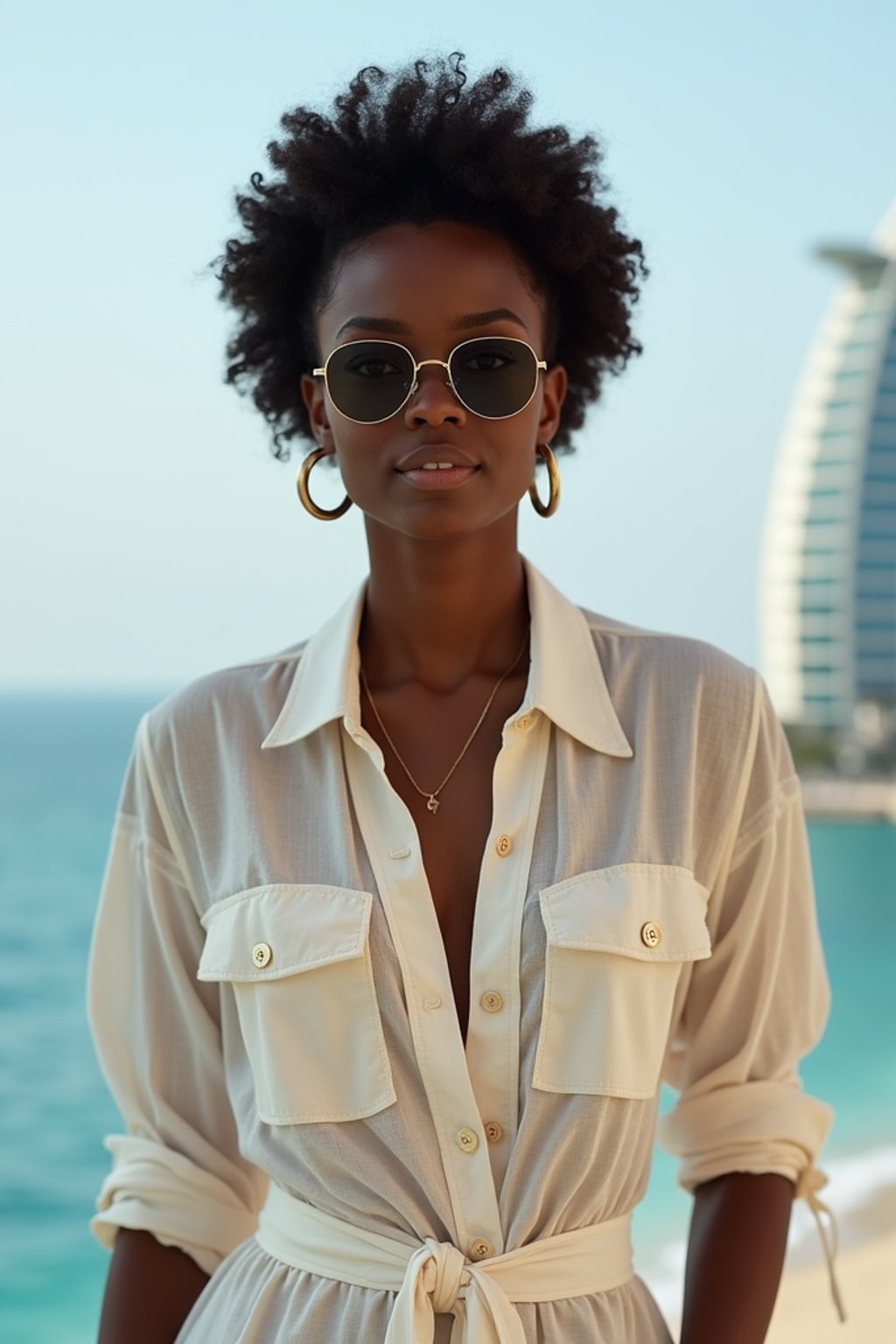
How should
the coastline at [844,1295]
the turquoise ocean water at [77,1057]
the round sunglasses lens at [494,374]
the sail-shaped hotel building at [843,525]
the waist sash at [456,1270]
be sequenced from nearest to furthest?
the waist sash at [456,1270] → the round sunglasses lens at [494,374] → the coastline at [844,1295] → the turquoise ocean water at [77,1057] → the sail-shaped hotel building at [843,525]

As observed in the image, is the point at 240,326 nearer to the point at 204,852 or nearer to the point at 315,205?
the point at 315,205

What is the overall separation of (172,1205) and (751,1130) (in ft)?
2.08

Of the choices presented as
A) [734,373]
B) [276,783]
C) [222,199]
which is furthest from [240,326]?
[734,373]

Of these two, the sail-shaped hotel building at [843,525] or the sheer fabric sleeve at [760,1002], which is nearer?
the sheer fabric sleeve at [760,1002]

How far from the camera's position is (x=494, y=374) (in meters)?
1.63

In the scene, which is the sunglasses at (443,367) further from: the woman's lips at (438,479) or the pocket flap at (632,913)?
the pocket flap at (632,913)

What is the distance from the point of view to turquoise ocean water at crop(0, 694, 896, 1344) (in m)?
12.2

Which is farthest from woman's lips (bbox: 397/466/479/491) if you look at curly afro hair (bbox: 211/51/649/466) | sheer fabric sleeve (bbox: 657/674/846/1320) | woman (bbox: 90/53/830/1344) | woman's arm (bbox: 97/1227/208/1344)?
woman's arm (bbox: 97/1227/208/1344)

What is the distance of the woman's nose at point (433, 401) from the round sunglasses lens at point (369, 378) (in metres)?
0.01

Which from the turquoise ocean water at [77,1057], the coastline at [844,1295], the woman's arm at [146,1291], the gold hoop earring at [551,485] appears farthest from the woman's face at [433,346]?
the turquoise ocean water at [77,1057]

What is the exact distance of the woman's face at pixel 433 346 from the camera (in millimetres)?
1626

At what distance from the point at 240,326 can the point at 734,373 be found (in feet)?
193

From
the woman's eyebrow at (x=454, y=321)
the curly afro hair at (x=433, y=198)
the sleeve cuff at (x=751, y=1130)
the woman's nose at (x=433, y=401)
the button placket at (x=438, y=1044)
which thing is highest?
the curly afro hair at (x=433, y=198)

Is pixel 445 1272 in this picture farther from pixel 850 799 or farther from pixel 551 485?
pixel 850 799
